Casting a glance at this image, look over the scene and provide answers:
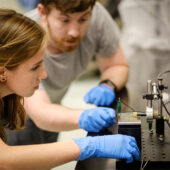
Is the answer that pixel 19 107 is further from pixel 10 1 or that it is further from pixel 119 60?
pixel 10 1

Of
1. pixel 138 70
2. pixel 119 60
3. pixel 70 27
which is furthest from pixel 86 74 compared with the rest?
pixel 70 27

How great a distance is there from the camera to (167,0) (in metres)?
3.79

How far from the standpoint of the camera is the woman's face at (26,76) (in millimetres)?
1278

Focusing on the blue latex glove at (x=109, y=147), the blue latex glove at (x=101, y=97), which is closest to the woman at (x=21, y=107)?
the blue latex glove at (x=109, y=147)

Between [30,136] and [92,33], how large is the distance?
824 millimetres

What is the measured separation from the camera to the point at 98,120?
1.28 metres

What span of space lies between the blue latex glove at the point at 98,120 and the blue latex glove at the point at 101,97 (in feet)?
0.93

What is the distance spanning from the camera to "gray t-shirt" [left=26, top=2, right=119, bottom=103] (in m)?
1.89

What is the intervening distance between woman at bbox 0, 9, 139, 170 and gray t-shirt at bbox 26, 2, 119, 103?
45 cm

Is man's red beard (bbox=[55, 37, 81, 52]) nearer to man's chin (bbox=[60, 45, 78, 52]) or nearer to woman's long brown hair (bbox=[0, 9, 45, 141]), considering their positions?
man's chin (bbox=[60, 45, 78, 52])

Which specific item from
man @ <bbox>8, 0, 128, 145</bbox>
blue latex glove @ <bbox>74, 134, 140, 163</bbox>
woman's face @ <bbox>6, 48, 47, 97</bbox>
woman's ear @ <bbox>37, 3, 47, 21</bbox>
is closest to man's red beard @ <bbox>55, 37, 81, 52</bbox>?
man @ <bbox>8, 0, 128, 145</bbox>

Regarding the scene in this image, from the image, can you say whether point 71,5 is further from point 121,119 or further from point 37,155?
point 37,155

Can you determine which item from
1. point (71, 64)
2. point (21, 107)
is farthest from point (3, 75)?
point (71, 64)

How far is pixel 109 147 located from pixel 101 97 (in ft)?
1.89
